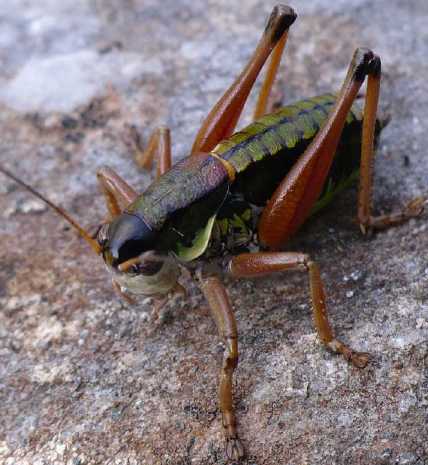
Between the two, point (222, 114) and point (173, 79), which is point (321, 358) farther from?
point (173, 79)

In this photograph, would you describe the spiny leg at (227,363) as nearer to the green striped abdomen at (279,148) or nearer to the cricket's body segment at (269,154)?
the cricket's body segment at (269,154)

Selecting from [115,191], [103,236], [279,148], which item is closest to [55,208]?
[103,236]

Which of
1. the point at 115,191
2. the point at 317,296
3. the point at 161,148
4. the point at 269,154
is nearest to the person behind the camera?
the point at 317,296

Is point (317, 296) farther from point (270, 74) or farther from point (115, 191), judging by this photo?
point (270, 74)

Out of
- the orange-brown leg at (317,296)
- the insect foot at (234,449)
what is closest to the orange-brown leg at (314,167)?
the orange-brown leg at (317,296)

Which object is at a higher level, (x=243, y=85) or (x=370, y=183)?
(x=243, y=85)

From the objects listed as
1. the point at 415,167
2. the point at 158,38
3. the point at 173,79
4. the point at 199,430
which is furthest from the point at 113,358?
the point at 158,38
